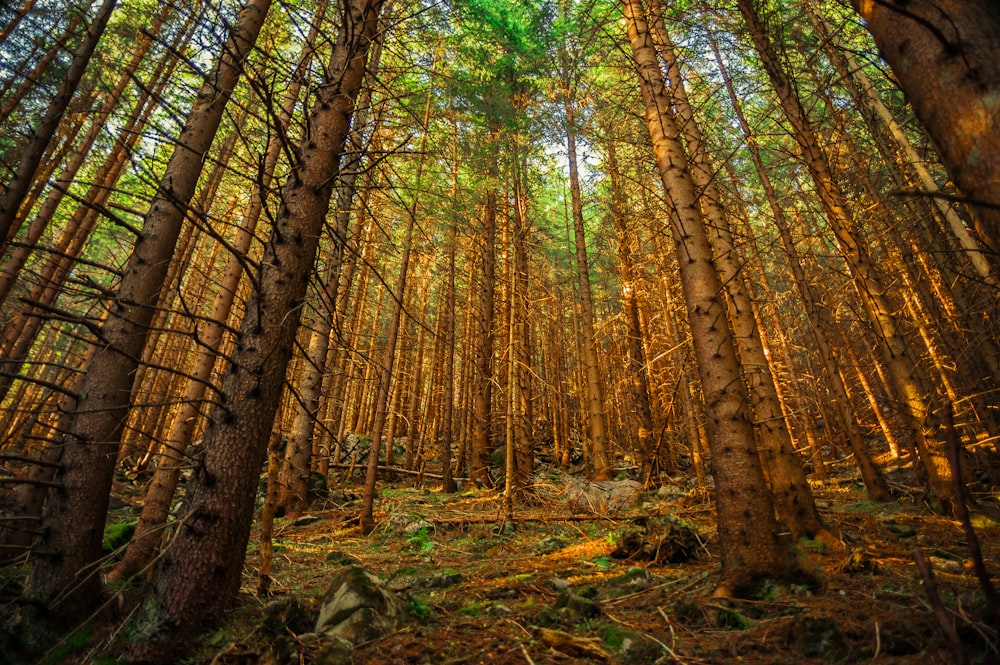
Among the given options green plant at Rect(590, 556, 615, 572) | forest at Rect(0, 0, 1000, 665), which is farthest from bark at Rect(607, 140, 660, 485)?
green plant at Rect(590, 556, 615, 572)

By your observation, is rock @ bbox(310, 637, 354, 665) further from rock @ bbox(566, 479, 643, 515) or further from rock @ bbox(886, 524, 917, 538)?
rock @ bbox(886, 524, 917, 538)

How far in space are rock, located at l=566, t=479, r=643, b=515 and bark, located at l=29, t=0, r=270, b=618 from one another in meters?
6.47

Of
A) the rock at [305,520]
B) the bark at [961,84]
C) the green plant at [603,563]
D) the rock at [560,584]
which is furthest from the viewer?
the rock at [305,520]

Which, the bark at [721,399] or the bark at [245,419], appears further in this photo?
the bark at [721,399]

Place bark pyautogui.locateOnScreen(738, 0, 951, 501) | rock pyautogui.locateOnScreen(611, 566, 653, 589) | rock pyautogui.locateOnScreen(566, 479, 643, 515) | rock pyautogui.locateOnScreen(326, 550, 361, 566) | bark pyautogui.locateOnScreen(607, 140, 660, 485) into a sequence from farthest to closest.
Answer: bark pyautogui.locateOnScreen(607, 140, 660, 485)
rock pyautogui.locateOnScreen(566, 479, 643, 515)
bark pyautogui.locateOnScreen(738, 0, 951, 501)
rock pyautogui.locateOnScreen(326, 550, 361, 566)
rock pyautogui.locateOnScreen(611, 566, 653, 589)

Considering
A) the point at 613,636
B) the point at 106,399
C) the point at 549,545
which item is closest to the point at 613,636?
the point at 613,636

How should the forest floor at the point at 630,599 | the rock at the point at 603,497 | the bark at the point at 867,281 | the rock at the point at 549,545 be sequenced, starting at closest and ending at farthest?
Answer: the forest floor at the point at 630,599, the rock at the point at 549,545, the bark at the point at 867,281, the rock at the point at 603,497

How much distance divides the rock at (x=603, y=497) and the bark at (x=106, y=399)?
6475 mm

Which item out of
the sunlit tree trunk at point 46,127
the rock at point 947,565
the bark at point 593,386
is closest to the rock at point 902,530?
the rock at point 947,565

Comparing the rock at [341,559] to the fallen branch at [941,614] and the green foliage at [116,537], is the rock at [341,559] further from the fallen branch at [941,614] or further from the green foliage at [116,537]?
the fallen branch at [941,614]

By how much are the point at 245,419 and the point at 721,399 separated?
351 cm

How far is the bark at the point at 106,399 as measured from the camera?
10.0 feet

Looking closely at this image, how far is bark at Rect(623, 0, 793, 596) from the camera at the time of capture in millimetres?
3287

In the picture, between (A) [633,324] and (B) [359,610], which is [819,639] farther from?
(A) [633,324]
